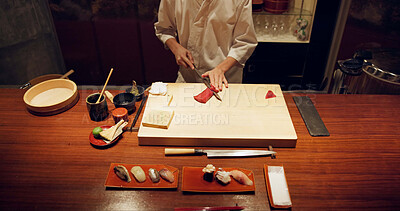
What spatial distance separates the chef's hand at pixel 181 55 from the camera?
7.13ft

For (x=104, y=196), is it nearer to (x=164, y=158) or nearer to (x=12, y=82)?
(x=164, y=158)

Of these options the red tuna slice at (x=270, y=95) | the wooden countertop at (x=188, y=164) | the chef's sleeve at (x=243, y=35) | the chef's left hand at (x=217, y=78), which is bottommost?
the wooden countertop at (x=188, y=164)

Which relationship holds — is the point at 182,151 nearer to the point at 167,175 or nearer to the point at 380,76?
the point at 167,175

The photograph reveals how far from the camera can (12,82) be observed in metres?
3.68

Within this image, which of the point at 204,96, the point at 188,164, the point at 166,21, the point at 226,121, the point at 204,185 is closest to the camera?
the point at 204,185

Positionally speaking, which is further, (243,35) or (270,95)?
(243,35)

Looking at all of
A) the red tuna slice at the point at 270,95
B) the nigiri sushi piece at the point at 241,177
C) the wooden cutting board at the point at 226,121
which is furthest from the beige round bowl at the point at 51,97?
the red tuna slice at the point at 270,95

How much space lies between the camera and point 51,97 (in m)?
1.95

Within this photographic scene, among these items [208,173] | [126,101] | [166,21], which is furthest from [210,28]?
[208,173]

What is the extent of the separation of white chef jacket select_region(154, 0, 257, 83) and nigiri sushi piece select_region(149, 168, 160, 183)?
4.02ft

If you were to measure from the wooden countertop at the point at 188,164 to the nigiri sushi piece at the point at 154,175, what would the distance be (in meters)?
0.06

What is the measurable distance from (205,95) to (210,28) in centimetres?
68

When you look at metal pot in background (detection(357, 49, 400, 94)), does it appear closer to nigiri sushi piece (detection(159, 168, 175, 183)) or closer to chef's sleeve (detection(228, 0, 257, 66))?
chef's sleeve (detection(228, 0, 257, 66))

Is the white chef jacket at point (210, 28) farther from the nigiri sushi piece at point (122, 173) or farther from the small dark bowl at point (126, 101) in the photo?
the nigiri sushi piece at point (122, 173)
